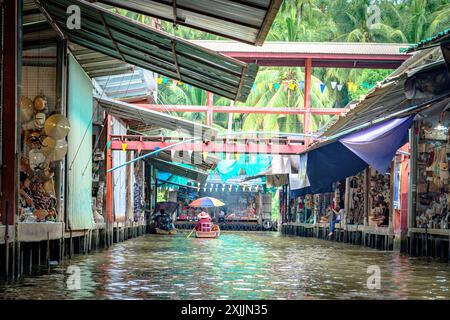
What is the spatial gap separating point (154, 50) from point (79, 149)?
4.12 meters

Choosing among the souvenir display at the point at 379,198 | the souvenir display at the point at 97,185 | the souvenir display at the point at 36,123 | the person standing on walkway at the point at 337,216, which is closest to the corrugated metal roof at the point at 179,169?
the person standing on walkway at the point at 337,216

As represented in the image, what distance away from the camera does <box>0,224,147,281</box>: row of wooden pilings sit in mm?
11312

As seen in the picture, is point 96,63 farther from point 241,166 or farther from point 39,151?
point 241,166

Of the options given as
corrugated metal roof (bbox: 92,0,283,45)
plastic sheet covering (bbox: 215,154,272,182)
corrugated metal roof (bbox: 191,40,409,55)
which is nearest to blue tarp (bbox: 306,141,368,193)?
corrugated metal roof (bbox: 191,40,409,55)

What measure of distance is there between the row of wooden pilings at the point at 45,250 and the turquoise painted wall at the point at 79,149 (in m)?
0.41

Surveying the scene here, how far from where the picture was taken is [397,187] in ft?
79.6

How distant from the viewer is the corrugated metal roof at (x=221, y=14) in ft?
36.0

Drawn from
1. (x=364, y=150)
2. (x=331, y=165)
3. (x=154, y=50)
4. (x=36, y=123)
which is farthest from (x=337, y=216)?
(x=36, y=123)

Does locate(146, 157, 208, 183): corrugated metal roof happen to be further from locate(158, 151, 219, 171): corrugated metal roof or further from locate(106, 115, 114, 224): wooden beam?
locate(106, 115, 114, 224): wooden beam

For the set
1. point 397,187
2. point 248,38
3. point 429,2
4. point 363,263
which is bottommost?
point 363,263

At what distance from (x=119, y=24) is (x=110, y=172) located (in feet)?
36.7
